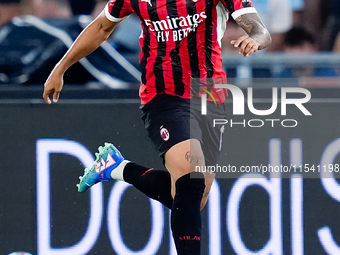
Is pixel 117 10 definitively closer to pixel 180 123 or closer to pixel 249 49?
pixel 180 123

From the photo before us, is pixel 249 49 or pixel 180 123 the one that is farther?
pixel 180 123

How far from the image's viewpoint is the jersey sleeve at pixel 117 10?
104 inches

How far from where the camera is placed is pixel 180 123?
2447mm

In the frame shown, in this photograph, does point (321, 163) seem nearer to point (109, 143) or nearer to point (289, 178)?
point (289, 178)

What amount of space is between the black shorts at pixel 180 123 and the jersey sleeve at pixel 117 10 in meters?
0.44

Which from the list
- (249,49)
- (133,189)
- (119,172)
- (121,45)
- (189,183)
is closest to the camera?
(249,49)

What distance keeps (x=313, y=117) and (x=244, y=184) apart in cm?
51

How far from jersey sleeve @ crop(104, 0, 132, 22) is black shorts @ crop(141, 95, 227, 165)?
0.44 metres

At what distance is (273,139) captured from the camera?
3.04m

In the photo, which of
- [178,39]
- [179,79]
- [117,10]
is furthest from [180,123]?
[117,10]

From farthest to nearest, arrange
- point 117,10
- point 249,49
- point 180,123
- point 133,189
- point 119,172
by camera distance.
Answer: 1. point 133,189
2. point 119,172
3. point 117,10
4. point 180,123
5. point 249,49

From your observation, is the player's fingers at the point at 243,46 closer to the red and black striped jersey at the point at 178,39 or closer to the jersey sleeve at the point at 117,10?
the red and black striped jersey at the point at 178,39

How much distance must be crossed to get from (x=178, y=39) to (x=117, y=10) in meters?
0.35

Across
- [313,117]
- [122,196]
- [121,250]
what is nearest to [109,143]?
[122,196]
